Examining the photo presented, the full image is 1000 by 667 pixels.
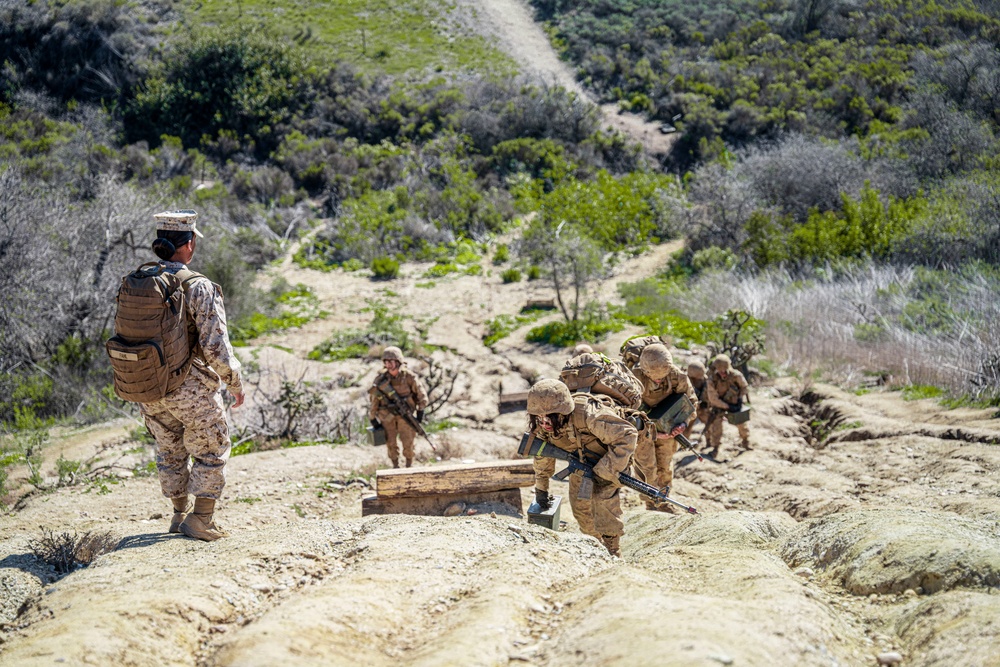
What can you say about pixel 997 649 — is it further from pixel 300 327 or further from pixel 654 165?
pixel 654 165

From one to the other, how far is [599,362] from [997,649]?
12.5 ft

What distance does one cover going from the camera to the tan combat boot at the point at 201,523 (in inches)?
208

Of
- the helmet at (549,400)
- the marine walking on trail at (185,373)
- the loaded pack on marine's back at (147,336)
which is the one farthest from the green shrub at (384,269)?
the loaded pack on marine's back at (147,336)

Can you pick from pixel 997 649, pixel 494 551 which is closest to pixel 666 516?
pixel 494 551

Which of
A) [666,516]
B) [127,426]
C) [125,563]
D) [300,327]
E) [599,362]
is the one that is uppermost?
[599,362]

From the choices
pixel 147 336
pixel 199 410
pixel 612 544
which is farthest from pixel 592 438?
pixel 147 336

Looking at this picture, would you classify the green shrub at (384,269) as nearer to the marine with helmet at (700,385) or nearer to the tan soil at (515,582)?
the marine with helmet at (700,385)

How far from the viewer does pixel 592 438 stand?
6.20 meters

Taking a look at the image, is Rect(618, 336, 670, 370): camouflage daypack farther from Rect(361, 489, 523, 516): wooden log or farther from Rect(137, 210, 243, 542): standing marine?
Rect(137, 210, 243, 542): standing marine

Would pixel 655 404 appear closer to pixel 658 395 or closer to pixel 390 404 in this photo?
pixel 658 395

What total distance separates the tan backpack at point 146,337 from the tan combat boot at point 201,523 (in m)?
0.89

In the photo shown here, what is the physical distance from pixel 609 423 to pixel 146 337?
331cm

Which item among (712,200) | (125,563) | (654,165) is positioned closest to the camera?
(125,563)

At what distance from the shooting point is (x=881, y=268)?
60.4 ft
